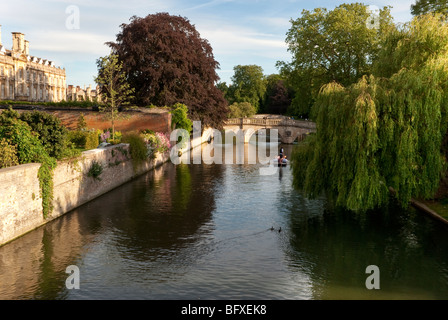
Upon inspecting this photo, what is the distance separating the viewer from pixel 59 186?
1872 centimetres

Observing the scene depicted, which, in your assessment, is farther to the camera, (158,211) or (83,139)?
(83,139)

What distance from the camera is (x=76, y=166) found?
20406 mm

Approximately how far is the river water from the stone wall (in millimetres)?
524

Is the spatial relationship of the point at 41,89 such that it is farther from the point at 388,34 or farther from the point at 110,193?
the point at 388,34

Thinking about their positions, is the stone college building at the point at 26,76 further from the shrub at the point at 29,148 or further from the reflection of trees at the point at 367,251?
the reflection of trees at the point at 367,251

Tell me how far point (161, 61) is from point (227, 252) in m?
31.8

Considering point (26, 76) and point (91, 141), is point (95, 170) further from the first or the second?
point (26, 76)

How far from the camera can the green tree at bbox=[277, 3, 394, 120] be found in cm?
4250

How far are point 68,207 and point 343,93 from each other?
12645 mm

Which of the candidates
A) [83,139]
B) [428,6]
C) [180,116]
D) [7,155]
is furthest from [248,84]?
[7,155]

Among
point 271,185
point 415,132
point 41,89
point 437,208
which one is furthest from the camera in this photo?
point 41,89
